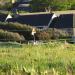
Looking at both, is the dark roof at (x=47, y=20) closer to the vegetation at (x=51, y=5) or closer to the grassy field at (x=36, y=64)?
the vegetation at (x=51, y=5)

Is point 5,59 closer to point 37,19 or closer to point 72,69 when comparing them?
point 72,69

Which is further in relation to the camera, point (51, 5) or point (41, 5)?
point (51, 5)

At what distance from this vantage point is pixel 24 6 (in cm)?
6750

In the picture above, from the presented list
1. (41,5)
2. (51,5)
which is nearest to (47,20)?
(41,5)

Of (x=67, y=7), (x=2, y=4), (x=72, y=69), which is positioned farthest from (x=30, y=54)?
(x=2, y=4)

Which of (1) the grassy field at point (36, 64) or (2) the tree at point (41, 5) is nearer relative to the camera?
(1) the grassy field at point (36, 64)

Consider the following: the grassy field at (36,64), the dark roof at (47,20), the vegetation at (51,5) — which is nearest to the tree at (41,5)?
the vegetation at (51,5)

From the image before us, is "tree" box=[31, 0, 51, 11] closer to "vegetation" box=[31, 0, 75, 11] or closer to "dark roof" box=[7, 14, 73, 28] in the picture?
"vegetation" box=[31, 0, 75, 11]

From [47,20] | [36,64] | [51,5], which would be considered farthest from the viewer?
[51,5]

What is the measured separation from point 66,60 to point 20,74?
3.90ft

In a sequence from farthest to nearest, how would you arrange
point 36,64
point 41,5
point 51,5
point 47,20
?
point 51,5
point 41,5
point 47,20
point 36,64

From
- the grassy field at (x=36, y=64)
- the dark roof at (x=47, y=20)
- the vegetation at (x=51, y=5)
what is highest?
the grassy field at (x=36, y=64)

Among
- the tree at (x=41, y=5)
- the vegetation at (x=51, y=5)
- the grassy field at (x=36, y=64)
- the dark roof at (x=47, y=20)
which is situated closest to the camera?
the grassy field at (x=36, y=64)

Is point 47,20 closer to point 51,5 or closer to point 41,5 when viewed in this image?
point 41,5
